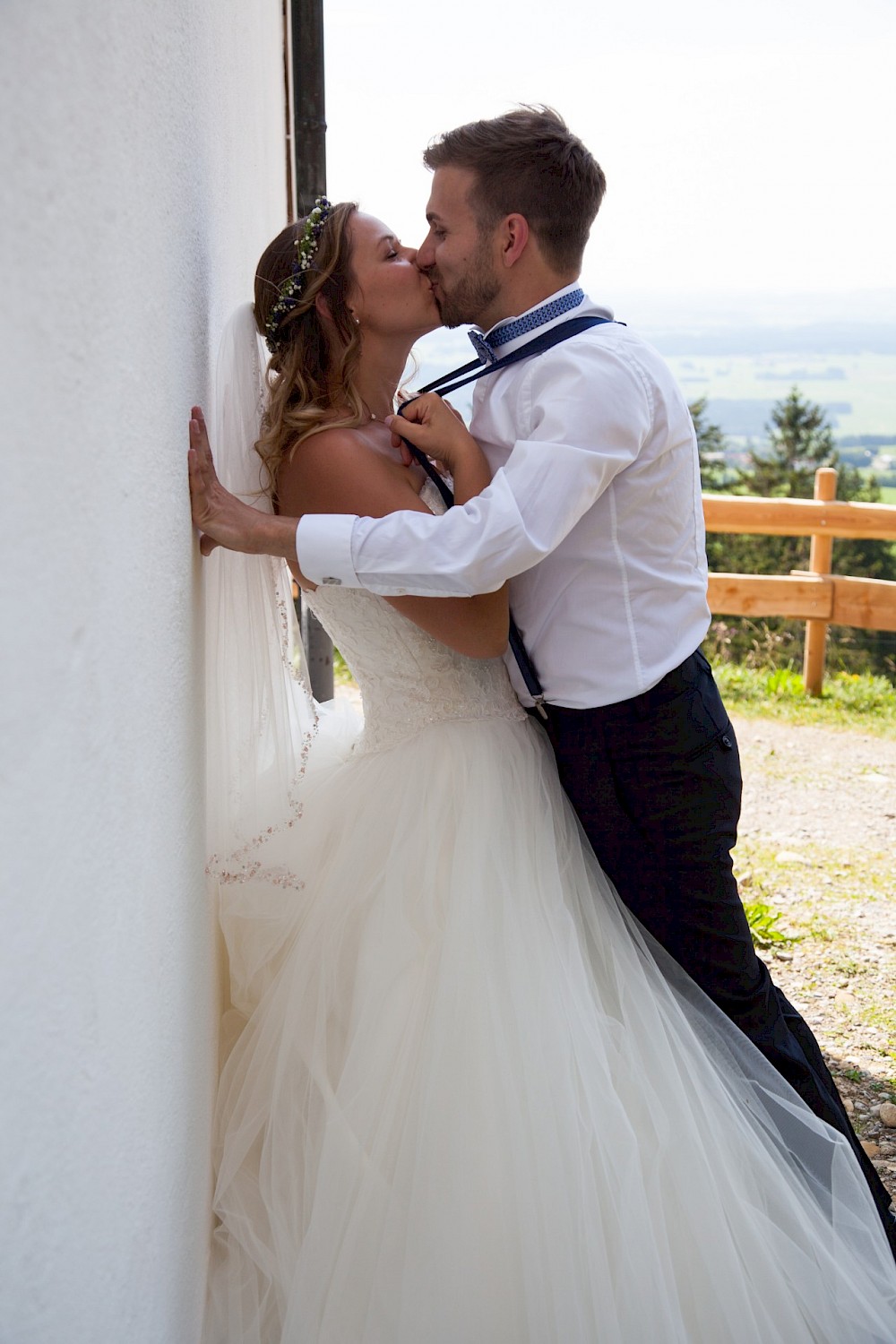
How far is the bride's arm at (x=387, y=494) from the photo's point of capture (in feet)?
6.40

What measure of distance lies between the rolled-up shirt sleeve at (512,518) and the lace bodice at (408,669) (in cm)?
37

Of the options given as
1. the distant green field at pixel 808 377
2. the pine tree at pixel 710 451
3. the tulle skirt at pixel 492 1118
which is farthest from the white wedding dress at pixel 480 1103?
the distant green field at pixel 808 377

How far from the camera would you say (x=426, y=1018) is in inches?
72.4

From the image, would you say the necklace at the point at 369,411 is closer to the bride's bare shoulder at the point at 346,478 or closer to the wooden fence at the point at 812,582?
the bride's bare shoulder at the point at 346,478

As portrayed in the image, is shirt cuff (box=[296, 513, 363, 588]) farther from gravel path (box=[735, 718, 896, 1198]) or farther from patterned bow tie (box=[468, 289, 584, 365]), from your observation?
gravel path (box=[735, 718, 896, 1198])

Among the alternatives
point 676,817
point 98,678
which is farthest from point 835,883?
point 98,678

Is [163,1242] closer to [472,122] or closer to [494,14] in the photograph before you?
[472,122]

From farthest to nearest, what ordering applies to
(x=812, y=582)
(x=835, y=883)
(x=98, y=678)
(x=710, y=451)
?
(x=710, y=451), (x=812, y=582), (x=835, y=883), (x=98, y=678)

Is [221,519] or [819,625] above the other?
[221,519]

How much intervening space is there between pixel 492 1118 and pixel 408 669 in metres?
0.83

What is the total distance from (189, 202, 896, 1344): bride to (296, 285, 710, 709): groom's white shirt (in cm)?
12

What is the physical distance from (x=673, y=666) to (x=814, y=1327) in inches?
42.2

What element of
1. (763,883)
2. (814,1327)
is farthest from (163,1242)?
(763,883)

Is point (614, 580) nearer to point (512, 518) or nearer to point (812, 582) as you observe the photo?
point (512, 518)
